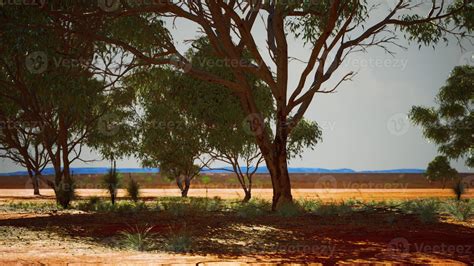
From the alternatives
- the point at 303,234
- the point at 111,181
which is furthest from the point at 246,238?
the point at 111,181

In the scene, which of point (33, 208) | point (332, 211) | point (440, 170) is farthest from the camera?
point (440, 170)

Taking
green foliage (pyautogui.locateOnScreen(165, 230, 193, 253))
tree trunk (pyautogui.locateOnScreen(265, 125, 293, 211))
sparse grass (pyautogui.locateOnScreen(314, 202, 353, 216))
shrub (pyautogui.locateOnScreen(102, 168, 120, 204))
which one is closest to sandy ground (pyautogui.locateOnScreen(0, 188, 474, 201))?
shrub (pyautogui.locateOnScreen(102, 168, 120, 204))

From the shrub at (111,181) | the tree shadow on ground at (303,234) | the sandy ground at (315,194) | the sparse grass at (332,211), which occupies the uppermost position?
the shrub at (111,181)

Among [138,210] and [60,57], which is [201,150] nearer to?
[138,210]

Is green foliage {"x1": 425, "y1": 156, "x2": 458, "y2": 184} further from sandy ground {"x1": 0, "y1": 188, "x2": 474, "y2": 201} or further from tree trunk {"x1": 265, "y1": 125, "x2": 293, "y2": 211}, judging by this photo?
tree trunk {"x1": 265, "y1": 125, "x2": 293, "y2": 211}

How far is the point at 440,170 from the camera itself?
38.1 meters

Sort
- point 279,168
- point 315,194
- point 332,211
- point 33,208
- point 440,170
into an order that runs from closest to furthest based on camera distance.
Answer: point 332,211
point 279,168
point 33,208
point 440,170
point 315,194

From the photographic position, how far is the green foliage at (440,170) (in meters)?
38.1

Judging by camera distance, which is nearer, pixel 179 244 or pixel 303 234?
pixel 179 244

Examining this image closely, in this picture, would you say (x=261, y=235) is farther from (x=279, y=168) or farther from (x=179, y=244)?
(x=279, y=168)

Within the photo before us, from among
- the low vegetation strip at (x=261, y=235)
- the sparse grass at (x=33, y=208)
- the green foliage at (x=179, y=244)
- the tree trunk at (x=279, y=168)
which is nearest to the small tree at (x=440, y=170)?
the low vegetation strip at (x=261, y=235)

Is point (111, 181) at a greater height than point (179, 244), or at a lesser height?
greater

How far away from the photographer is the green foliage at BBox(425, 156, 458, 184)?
38.1m

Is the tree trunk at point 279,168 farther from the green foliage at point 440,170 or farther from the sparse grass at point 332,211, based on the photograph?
the green foliage at point 440,170
